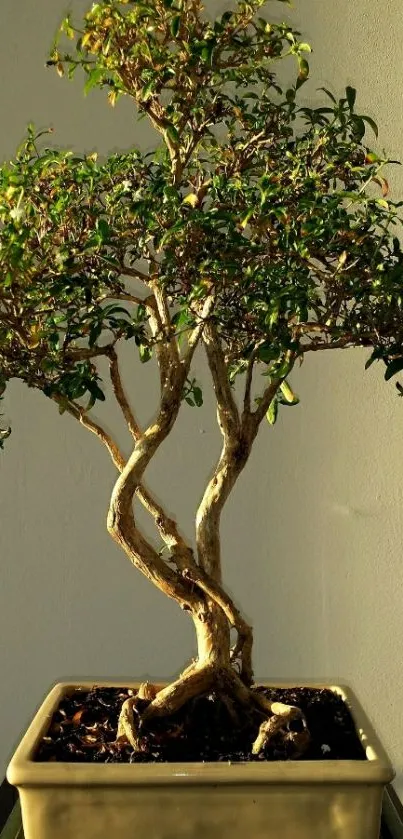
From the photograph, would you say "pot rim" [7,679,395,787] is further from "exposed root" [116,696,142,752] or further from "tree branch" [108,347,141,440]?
"tree branch" [108,347,141,440]

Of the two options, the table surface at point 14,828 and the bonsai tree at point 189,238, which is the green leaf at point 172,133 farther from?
the table surface at point 14,828

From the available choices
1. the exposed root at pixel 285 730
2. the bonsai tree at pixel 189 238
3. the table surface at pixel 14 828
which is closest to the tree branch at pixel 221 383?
the bonsai tree at pixel 189 238

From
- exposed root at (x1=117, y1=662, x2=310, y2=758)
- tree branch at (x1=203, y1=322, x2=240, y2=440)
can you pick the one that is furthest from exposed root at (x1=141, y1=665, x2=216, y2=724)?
tree branch at (x1=203, y1=322, x2=240, y2=440)

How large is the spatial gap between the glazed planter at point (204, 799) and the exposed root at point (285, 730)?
8 cm

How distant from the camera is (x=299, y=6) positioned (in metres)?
1.71

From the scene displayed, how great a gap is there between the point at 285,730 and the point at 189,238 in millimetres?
560

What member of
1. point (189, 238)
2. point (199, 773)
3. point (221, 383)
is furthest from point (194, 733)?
point (189, 238)

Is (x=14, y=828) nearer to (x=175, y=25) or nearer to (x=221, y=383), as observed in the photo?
(x=221, y=383)

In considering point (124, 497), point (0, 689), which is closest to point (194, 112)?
point (124, 497)

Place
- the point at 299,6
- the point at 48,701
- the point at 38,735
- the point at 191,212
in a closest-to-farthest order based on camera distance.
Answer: the point at 191,212 → the point at 38,735 → the point at 48,701 → the point at 299,6

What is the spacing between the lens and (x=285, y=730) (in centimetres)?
102

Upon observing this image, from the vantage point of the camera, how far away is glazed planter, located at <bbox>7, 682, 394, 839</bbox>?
0.90m

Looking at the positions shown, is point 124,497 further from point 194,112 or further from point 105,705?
point 194,112

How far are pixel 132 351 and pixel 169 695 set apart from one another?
829mm
